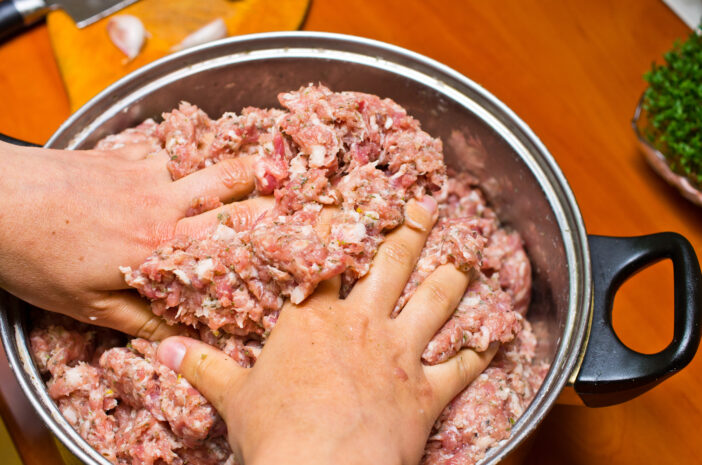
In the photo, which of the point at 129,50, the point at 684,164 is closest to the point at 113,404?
the point at 129,50

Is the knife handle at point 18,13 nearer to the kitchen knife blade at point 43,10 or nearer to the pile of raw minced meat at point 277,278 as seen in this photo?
the kitchen knife blade at point 43,10

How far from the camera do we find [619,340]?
1.06 m

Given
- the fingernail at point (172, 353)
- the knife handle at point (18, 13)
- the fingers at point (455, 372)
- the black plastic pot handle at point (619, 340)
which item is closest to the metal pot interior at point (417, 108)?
the black plastic pot handle at point (619, 340)

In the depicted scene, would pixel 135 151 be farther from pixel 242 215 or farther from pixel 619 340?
pixel 619 340

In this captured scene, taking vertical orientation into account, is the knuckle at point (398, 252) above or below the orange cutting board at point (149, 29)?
below

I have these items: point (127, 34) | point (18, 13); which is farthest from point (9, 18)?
point (127, 34)

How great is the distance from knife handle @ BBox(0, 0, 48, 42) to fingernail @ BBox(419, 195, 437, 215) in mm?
1217

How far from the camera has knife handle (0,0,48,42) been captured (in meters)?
1.70

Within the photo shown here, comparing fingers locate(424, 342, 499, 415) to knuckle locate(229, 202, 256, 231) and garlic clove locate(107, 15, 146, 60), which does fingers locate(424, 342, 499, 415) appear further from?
garlic clove locate(107, 15, 146, 60)

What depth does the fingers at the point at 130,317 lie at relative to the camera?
1.10m

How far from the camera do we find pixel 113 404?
3.80 ft

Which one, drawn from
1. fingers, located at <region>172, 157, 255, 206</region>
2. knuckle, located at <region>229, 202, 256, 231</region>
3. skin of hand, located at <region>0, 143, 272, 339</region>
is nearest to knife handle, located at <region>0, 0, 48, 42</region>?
skin of hand, located at <region>0, 143, 272, 339</region>

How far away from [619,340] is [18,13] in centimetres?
171

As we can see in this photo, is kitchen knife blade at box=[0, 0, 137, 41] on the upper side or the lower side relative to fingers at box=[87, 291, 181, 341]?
upper
